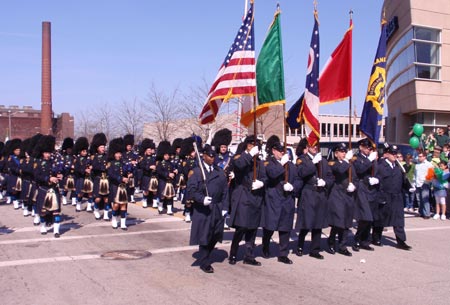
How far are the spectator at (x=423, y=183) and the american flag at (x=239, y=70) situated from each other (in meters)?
7.78

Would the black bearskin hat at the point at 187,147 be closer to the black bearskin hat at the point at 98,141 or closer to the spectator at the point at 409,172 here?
the black bearskin hat at the point at 98,141

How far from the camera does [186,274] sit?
24.9ft

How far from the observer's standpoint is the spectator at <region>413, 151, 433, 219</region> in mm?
14527

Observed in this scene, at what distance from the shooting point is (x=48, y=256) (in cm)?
883

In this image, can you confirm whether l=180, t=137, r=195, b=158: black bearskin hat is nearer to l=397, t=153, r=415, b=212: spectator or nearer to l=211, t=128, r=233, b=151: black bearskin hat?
l=211, t=128, r=233, b=151: black bearskin hat

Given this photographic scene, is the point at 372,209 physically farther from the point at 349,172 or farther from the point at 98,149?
the point at 98,149

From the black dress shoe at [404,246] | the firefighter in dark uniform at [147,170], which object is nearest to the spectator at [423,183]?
the black dress shoe at [404,246]

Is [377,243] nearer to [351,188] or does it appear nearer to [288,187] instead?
[351,188]

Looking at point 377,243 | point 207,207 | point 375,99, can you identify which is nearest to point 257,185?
point 207,207

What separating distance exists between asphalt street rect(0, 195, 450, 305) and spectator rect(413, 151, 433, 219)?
3382 millimetres

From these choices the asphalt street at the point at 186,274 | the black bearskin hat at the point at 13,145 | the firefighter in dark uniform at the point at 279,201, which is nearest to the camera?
the asphalt street at the point at 186,274

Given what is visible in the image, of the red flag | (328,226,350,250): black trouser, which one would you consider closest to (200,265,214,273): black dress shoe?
(328,226,350,250): black trouser

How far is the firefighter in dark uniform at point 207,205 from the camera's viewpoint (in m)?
7.76

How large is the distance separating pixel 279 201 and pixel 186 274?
208 cm
